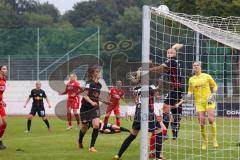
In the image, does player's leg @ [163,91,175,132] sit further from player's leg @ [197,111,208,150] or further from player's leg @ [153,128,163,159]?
player's leg @ [153,128,163,159]

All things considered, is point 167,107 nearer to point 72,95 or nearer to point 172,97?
point 172,97

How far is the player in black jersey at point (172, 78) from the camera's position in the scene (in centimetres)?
1247

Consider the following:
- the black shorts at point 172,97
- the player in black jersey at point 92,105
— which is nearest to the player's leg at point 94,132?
the player in black jersey at point 92,105

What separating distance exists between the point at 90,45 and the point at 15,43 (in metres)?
4.45

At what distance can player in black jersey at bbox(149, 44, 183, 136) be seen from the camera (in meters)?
12.5

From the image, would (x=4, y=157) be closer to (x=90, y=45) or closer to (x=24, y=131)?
(x=24, y=131)

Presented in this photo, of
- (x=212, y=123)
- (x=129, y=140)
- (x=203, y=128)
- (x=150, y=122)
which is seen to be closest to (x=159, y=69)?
(x=150, y=122)

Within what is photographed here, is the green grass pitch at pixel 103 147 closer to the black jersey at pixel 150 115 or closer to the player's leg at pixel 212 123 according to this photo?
the player's leg at pixel 212 123

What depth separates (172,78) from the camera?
13.0 meters

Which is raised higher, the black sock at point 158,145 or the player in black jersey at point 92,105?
the player in black jersey at point 92,105

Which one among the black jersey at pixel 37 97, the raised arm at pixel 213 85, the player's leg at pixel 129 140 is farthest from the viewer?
the black jersey at pixel 37 97

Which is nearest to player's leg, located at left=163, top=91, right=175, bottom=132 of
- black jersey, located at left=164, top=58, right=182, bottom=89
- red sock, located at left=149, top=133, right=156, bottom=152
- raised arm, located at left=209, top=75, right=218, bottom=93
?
black jersey, located at left=164, top=58, right=182, bottom=89

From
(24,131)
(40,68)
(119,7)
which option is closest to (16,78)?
(40,68)

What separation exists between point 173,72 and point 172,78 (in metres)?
0.13
